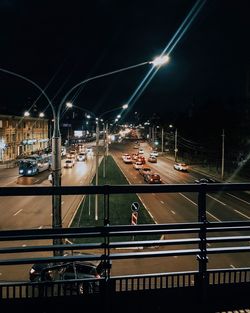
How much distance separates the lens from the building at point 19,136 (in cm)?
7100

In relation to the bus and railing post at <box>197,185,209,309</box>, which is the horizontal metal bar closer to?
railing post at <box>197,185,209,309</box>

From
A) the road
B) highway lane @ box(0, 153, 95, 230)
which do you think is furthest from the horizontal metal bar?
highway lane @ box(0, 153, 95, 230)

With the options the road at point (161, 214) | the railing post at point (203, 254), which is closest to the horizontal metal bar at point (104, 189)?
the railing post at point (203, 254)

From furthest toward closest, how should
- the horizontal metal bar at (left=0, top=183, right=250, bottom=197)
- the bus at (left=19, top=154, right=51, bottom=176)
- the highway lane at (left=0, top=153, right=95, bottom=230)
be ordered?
1. the bus at (left=19, top=154, right=51, bottom=176)
2. the highway lane at (left=0, top=153, right=95, bottom=230)
3. the horizontal metal bar at (left=0, top=183, right=250, bottom=197)

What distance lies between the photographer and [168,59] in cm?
1473

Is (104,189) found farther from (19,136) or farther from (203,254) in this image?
(19,136)

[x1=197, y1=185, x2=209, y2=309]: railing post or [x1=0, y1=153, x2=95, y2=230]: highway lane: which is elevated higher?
[x1=197, y1=185, x2=209, y2=309]: railing post

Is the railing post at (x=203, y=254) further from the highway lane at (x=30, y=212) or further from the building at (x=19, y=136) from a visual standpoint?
the building at (x=19, y=136)

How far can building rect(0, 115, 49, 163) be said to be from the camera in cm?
7100

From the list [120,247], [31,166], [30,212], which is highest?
[120,247]

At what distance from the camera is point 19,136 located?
3209 inches

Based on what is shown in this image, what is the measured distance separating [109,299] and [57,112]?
384 inches

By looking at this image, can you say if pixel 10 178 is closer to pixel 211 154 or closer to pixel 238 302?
pixel 211 154

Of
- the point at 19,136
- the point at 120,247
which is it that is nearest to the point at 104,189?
the point at 120,247
